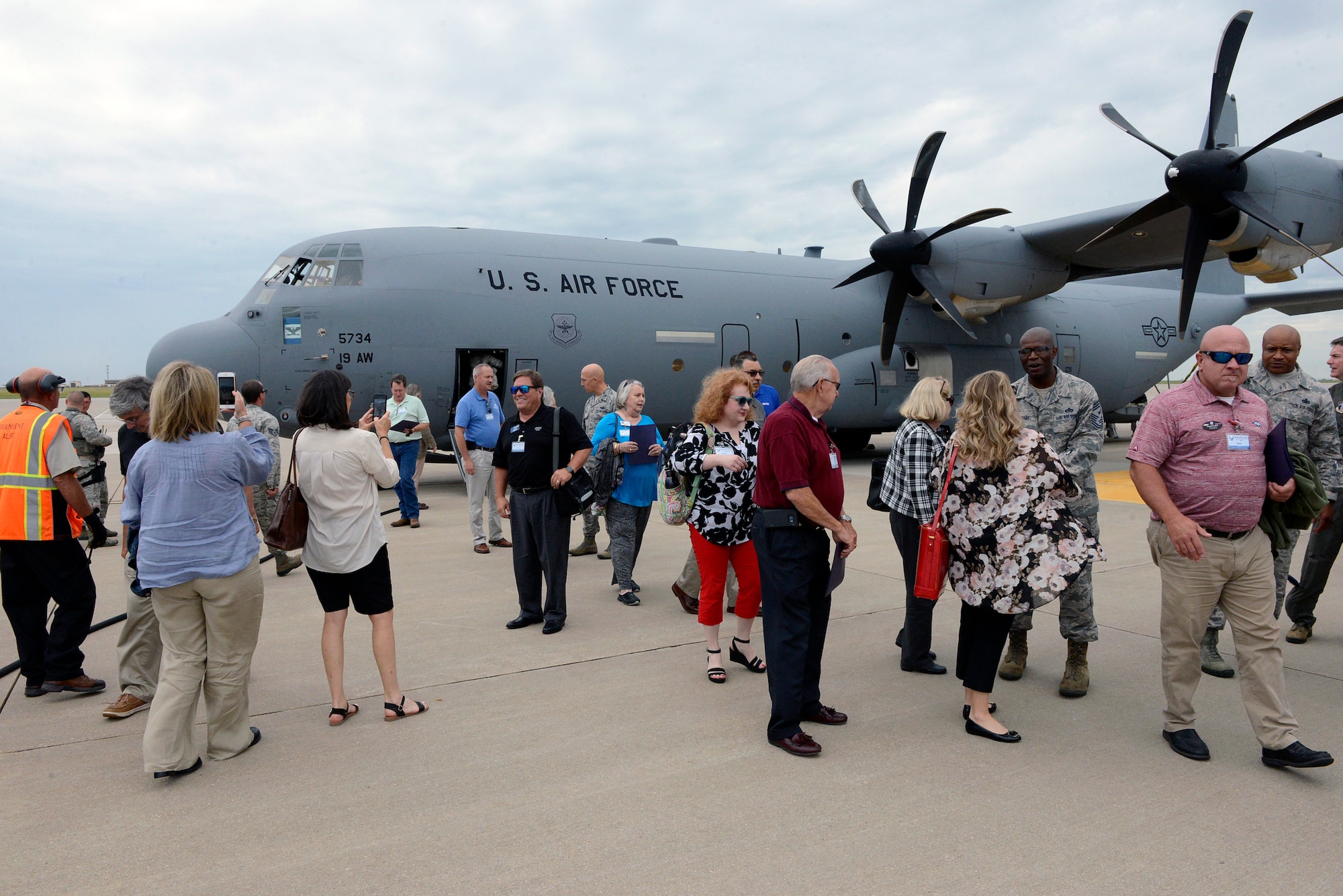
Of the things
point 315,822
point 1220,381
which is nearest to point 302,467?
point 315,822

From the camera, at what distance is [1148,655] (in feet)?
Result: 15.0

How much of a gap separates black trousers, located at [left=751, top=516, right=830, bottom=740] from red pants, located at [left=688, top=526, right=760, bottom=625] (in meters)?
0.78

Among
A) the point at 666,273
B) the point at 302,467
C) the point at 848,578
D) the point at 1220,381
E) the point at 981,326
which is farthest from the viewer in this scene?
the point at 981,326

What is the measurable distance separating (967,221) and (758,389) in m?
7.15

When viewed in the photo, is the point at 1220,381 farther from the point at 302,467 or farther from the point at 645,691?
the point at 302,467

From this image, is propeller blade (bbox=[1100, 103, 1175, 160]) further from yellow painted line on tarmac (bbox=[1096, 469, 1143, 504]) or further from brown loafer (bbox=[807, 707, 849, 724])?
brown loafer (bbox=[807, 707, 849, 724])

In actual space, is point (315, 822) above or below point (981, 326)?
below

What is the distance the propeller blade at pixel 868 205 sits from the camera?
512 inches

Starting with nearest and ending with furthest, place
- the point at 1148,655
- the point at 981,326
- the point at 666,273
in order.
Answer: the point at 1148,655, the point at 666,273, the point at 981,326

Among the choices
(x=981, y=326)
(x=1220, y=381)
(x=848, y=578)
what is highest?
(x=981, y=326)

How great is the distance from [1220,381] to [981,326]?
12320 mm

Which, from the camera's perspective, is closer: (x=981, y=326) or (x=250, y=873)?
(x=250, y=873)

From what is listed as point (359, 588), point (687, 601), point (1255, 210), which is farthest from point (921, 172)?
point (359, 588)

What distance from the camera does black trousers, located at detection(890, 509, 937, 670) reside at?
169 inches
